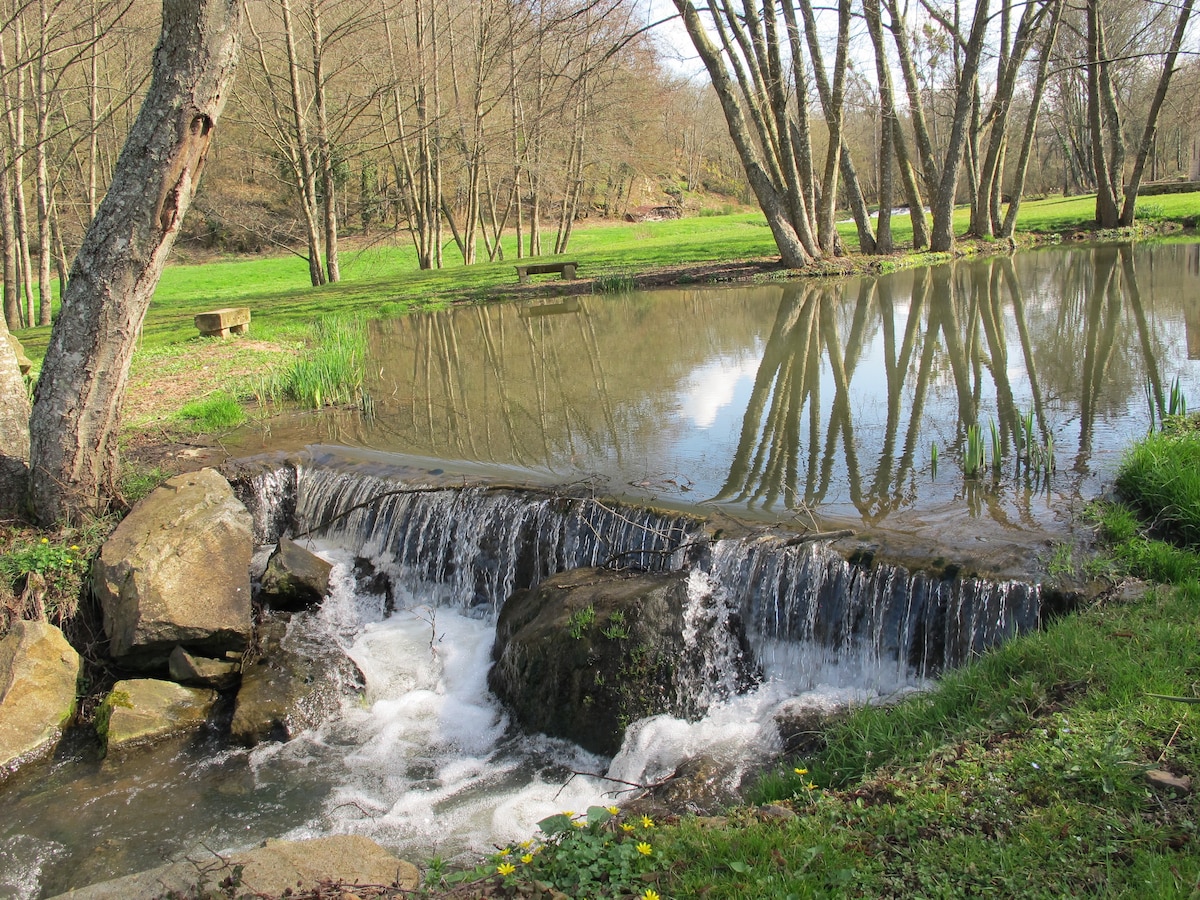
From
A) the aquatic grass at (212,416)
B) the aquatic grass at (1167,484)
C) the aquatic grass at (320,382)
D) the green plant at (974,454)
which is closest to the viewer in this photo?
the aquatic grass at (1167,484)

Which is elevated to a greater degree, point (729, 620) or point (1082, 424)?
point (1082, 424)

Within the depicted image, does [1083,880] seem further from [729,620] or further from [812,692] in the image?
[729,620]

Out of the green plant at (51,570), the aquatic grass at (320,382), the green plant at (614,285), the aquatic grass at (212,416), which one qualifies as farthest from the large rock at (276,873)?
the green plant at (614,285)

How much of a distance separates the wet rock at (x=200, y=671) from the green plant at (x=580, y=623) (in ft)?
7.96

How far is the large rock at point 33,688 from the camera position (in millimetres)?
5504

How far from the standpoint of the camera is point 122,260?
262 inches

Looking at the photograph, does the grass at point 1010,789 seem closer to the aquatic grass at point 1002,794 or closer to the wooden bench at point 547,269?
the aquatic grass at point 1002,794

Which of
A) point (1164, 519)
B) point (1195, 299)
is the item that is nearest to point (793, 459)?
point (1164, 519)

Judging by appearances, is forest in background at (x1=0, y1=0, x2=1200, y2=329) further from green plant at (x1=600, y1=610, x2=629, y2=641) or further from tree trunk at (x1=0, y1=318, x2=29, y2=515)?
green plant at (x1=600, y1=610, x2=629, y2=641)

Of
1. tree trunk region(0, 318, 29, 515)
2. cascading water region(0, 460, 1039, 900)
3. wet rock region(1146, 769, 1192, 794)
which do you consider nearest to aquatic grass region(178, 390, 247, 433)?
tree trunk region(0, 318, 29, 515)

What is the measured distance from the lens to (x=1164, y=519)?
5418 millimetres

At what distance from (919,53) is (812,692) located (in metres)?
21.8

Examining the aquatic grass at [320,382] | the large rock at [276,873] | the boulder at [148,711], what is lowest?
the boulder at [148,711]

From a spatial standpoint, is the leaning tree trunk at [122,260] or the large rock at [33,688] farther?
the leaning tree trunk at [122,260]
